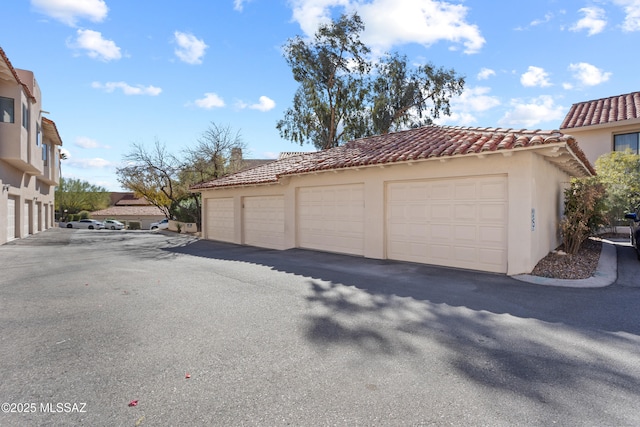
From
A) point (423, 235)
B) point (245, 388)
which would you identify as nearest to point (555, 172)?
point (423, 235)

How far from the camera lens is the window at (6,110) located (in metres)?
15.3

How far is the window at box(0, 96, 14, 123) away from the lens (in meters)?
15.3

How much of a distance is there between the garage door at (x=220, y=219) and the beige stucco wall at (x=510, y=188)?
513 centimetres

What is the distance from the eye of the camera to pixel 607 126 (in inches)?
637

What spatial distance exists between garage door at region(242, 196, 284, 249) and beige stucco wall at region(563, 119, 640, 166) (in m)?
14.4

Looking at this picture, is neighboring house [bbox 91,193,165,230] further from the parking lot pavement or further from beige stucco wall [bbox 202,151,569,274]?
the parking lot pavement

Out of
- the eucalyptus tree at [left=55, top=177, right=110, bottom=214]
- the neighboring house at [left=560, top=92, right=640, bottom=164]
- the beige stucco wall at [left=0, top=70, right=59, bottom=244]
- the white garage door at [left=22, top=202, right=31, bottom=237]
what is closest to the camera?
the beige stucco wall at [left=0, top=70, right=59, bottom=244]

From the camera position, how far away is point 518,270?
7.98 m

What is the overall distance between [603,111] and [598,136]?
167cm

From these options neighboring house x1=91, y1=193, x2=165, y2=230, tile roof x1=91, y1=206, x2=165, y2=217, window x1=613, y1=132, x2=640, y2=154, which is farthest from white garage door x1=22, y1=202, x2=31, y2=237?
tile roof x1=91, y1=206, x2=165, y2=217

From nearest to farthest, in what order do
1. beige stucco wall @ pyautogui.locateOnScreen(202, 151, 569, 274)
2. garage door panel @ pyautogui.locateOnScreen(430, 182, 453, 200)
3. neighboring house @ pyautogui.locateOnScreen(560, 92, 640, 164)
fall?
beige stucco wall @ pyautogui.locateOnScreen(202, 151, 569, 274) → garage door panel @ pyautogui.locateOnScreen(430, 182, 453, 200) → neighboring house @ pyautogui.locateOnScreen(560, 92, 640, 164)

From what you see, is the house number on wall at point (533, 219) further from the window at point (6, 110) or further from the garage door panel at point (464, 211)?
the window at point (6, 110)

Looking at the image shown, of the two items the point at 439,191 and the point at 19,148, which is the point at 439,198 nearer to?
the point at 439,191

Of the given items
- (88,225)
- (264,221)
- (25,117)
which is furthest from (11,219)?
(88,225)
